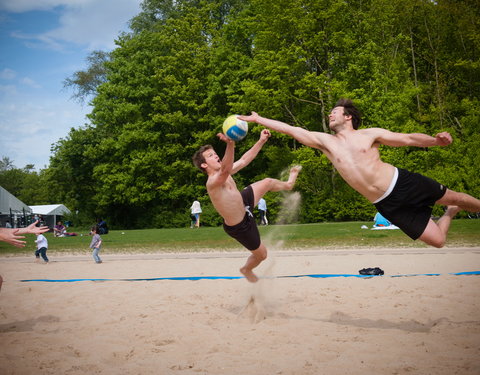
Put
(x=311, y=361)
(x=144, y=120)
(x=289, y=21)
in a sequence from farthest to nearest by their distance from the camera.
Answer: (x=144, y=120) < (x=289, y=21) < (x=311, y=361)

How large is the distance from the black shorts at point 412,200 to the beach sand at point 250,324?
3.95 ft

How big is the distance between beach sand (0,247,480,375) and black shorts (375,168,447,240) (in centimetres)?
121

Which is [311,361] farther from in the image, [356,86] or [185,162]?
[185,162]

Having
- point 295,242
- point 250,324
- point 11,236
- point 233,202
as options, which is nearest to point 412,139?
point 233,202

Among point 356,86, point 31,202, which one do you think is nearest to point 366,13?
point 356,86

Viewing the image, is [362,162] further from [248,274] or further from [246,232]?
[248,274]

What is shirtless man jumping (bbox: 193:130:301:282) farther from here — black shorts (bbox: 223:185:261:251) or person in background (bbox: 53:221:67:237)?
person in background (bbox: 53:221:67:237)

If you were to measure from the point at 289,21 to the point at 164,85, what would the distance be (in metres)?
12.2

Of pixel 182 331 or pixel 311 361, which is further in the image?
pixel 182 331

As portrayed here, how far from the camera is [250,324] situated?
5.45m

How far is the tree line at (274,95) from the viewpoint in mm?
27203

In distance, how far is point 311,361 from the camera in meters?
3.96

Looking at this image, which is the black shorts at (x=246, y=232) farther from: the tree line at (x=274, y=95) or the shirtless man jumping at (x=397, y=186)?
the tree line at (x=274, y=95)

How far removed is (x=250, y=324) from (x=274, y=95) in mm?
25389
